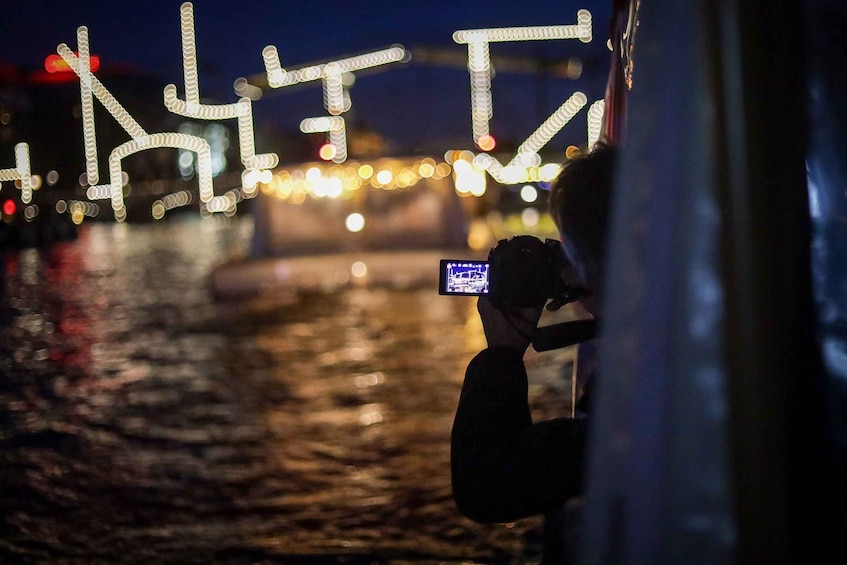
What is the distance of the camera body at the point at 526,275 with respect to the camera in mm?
1693

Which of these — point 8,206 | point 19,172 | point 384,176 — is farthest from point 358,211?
point 8,206

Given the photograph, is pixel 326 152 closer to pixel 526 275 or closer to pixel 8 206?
pixel 8 206

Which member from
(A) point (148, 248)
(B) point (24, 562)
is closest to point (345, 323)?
(B) point (24, 562)

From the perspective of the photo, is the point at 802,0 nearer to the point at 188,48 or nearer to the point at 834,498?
the point at 834,498

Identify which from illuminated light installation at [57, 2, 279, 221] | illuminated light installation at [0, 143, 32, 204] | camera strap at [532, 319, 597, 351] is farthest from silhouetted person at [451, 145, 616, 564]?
illuminated light installation at [0, 143, 32, 204]

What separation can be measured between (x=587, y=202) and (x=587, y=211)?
15mm

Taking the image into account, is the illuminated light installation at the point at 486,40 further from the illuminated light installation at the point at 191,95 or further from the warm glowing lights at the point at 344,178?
the illuminated light installation at the point at 191,95

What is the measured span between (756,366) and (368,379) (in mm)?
7826

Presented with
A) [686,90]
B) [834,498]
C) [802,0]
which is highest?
[802,0]

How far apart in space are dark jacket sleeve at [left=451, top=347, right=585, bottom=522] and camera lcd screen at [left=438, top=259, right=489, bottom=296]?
0.24m

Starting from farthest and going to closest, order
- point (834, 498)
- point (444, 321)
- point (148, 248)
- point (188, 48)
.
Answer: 1. point (148, 248)
2. point (188, 48)
3. point (444, 321)
4. point (834, 498)

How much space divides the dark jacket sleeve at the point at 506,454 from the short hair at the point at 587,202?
0.25 meters

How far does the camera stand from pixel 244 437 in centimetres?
672

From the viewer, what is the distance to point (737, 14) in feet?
3.08
